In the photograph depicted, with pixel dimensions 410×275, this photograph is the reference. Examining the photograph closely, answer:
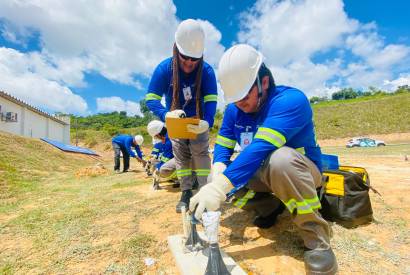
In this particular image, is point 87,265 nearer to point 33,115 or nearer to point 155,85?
point 155,85

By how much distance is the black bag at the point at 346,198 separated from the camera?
2.14 m

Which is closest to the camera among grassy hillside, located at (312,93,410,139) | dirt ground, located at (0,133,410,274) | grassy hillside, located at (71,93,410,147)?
dirt ground, located at (0,133,410,274)

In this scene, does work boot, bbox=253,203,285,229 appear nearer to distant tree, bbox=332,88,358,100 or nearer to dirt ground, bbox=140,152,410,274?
dirt ground, bbox=140,152,410,274

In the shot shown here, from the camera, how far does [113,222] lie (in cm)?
261

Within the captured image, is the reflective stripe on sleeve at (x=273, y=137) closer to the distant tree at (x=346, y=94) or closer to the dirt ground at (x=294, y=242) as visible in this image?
the dirt ground at (x=294, y=242)

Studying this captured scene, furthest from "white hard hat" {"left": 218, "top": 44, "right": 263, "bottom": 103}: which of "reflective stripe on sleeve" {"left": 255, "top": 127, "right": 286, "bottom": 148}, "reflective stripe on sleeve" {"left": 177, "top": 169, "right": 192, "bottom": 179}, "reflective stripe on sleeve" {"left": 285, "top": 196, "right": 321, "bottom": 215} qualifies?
"reflective stripe on sleeve" {"left": 177, "top": 169, "right": 192, "bottom": 179}

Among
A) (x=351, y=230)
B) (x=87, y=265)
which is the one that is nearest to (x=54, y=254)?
(x=87, y=265)

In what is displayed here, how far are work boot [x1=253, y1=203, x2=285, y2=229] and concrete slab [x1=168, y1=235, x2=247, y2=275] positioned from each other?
0.54 meters

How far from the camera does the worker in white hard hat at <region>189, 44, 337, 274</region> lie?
1.56 meters

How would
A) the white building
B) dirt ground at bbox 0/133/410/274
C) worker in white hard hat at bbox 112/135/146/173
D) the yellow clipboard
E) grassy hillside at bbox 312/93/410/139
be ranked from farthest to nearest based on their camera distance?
1. grassy hillside at bbox 312/93/410/139
2. the white building
3. worker in white hard hat at bbox 112/135/146/173
4. the yellow clipboard
5. dirt ground at bbox 0/133/410/274

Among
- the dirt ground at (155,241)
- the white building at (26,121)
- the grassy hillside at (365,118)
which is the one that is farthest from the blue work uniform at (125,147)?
the grassy hillside at (365,118)

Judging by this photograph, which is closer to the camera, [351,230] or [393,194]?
[351,230]

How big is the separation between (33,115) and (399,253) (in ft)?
77.3

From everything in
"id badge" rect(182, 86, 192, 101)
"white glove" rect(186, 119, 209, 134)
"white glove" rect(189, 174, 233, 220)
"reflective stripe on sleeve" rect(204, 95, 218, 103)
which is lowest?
"white glove" rect(189, 174, 233, 220)
